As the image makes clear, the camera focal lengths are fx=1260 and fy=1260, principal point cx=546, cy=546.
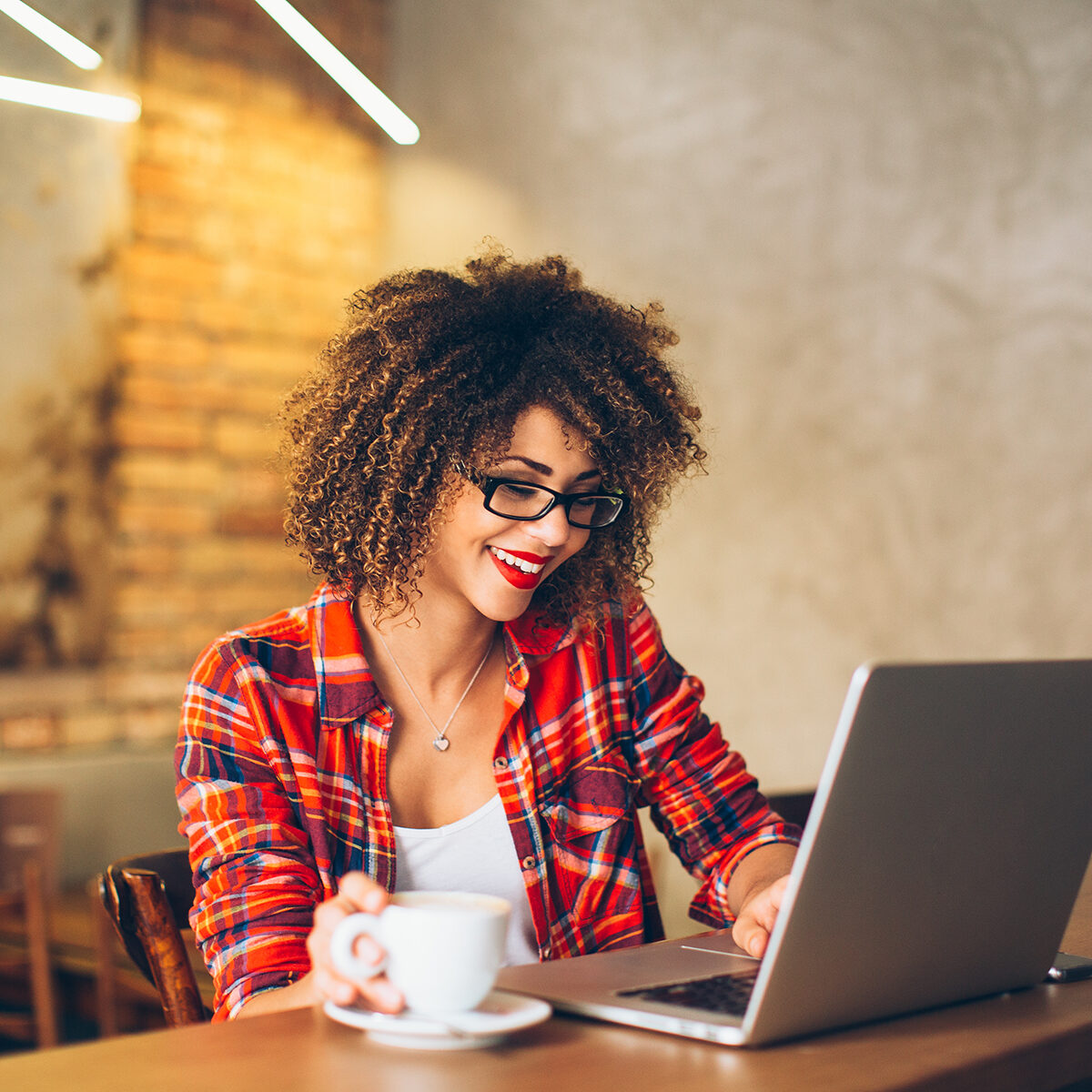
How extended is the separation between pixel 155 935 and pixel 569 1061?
0.57m

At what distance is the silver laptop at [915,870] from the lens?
79cm

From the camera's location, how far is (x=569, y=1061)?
2.53ft

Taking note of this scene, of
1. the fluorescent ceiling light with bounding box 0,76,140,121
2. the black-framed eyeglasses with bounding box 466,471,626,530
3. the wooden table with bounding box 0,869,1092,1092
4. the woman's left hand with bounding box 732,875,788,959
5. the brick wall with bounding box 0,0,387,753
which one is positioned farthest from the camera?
the brick wall with bounding box 0,0,387,753

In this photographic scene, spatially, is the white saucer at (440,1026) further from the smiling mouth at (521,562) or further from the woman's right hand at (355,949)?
the smiling mouth at (521,562)

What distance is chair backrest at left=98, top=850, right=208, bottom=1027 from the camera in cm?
118

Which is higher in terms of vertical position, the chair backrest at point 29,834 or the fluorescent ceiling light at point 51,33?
the fluorescent ceiling light at point 51,33

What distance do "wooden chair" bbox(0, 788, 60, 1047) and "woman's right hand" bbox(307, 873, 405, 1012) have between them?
2409mm

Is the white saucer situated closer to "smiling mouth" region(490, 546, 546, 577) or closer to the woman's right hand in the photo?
the woman's right hand

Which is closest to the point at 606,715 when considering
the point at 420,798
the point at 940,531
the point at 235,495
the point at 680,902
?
the point at 420,798

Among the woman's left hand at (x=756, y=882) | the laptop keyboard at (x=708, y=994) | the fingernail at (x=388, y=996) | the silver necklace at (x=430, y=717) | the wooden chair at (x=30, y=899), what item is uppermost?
the silver necklace at (x=430, y=717)

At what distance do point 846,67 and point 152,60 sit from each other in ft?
6.91

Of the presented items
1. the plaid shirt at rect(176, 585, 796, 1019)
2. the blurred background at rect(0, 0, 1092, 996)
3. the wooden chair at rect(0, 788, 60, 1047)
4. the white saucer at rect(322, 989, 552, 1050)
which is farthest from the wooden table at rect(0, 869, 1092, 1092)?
the wooden chair at rect(0, 788, 60, 1047)

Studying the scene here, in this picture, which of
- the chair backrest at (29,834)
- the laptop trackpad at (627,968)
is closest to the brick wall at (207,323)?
the chair backrest at (29,834)

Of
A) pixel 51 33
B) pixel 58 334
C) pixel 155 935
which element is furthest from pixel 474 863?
pixel 58 334
